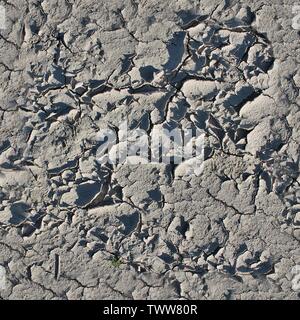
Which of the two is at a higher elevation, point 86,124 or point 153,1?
point 153,1

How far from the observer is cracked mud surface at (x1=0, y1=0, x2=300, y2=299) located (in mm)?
1503

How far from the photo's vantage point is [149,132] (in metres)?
1.52

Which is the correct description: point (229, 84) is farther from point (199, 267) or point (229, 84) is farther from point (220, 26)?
point (199, 267)

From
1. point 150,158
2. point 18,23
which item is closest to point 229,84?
point 150,158

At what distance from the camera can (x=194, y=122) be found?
1506mm

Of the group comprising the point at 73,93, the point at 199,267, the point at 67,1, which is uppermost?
the point at 67,1

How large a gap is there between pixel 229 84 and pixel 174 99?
0.20 metres

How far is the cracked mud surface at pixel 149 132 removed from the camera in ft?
4.93

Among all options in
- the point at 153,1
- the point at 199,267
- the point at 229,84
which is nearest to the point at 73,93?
the point at 153,1

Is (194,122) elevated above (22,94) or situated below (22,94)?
below

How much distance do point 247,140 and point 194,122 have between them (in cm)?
20

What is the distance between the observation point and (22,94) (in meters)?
1.53
